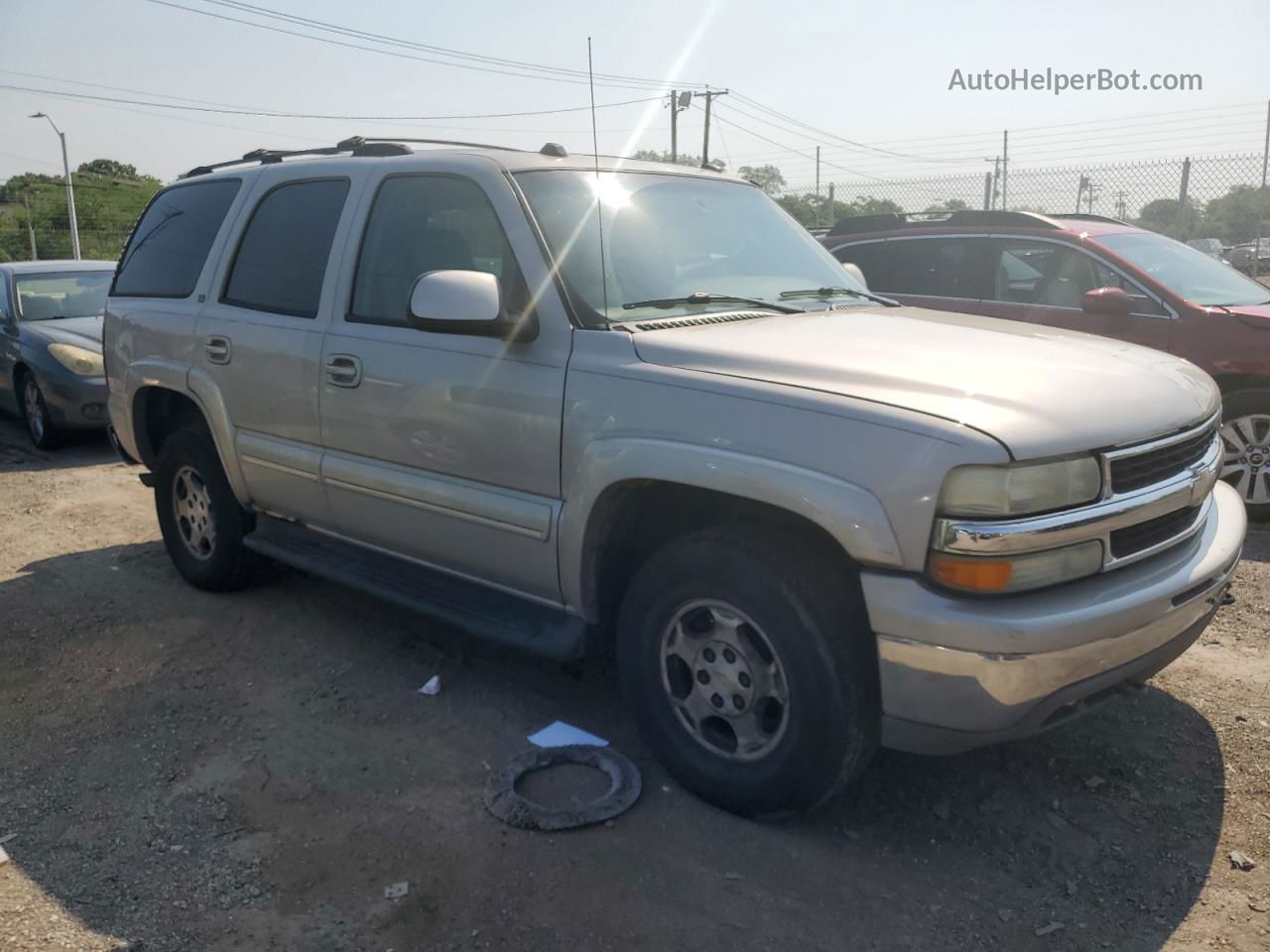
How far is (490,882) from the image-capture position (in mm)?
2855

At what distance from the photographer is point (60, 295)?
994cm

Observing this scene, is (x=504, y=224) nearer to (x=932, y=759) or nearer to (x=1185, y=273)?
(x=932, y=759)

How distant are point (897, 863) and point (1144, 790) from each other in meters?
0.90

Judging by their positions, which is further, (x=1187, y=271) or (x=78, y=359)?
(x=78, y=359)

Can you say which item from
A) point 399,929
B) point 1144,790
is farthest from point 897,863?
point 399,929

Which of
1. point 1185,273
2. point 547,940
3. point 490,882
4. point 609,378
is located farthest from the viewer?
point 1185,273

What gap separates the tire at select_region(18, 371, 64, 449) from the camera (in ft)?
29.4

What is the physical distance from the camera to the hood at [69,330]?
29.8 ft

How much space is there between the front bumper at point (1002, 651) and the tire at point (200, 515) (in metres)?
3.36

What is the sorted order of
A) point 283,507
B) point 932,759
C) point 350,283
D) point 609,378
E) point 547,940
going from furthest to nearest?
Answer: point 283,507 → point 350,283 → point 932,759 → point 609,378 → point 547,940

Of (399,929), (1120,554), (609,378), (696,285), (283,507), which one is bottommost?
(399,929)

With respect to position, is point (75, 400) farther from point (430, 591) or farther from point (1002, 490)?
point (1002, 490)

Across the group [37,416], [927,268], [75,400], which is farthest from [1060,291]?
[37,416]

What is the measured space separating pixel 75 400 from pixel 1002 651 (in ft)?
27.5
